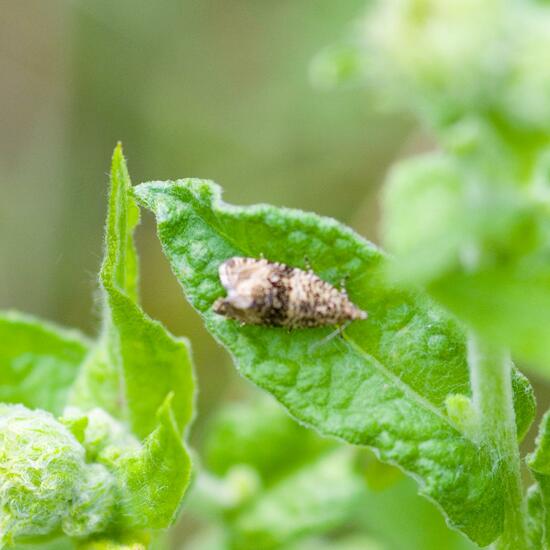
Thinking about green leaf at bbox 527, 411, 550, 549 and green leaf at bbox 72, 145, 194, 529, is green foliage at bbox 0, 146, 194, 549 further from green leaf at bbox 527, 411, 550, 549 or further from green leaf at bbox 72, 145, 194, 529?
green leaf at bbox 527, 411, 550, 549

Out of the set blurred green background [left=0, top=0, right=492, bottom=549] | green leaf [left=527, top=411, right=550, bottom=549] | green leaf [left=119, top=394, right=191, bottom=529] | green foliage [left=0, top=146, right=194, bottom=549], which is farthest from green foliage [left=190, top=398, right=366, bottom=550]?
blurred green background [left=0, top=0, right=492, bottom=549]

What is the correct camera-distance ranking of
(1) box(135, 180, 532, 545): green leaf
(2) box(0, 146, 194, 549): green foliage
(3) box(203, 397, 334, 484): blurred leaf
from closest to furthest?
(1) box(135, 180, 532, 545): green leaf, (2) box(0, 146, 194, 549): green foliage, (3) box(203, 397, 334, 484): blurred leaf

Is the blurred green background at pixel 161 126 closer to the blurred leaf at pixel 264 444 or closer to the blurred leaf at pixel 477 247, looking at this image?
the blurred leaf at pixel 264 444

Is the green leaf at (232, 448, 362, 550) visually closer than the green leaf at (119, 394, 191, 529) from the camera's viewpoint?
No

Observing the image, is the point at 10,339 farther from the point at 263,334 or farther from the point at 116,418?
the point at 263,334

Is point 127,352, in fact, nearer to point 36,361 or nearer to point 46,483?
point 46,483

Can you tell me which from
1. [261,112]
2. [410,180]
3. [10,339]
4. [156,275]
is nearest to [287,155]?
[261,112]

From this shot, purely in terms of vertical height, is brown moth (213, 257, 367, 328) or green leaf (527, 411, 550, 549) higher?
brown moth (213, 257, 367, 328)
